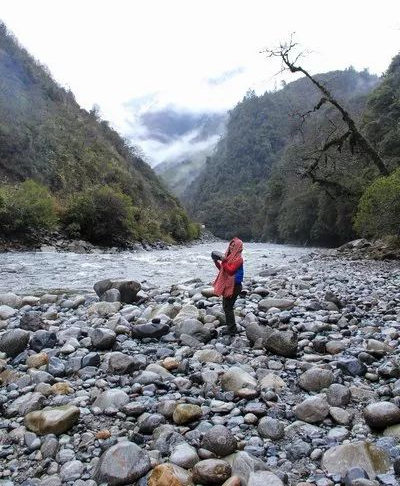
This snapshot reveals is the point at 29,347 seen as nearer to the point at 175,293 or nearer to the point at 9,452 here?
the point at 9,452

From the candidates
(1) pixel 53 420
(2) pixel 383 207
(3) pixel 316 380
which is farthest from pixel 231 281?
(2) pixel 383 207

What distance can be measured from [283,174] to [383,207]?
49629mm

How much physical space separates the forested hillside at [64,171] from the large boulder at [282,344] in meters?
21.1

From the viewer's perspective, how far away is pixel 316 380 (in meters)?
4.23

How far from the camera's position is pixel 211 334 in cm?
591

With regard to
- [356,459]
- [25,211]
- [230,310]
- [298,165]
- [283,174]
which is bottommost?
[356,459]

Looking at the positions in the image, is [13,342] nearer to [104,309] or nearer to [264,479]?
[104,309]

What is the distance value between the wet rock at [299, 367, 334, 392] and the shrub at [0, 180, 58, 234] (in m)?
22.0

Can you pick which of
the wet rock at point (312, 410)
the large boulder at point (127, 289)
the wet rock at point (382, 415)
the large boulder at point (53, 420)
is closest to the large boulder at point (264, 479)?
the wet rock at point (312, 410)

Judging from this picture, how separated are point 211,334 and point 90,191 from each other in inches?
1081

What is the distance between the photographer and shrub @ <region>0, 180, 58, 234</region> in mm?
23438

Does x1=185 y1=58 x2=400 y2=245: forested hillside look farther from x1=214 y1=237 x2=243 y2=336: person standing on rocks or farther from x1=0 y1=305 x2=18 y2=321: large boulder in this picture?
x1=0 y1=305 x2=18 y2=321: large boulder

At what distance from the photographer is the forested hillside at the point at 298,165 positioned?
26.8m

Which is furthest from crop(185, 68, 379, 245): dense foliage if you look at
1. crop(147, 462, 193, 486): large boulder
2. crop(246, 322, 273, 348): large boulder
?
crop(147, 462, 193, 486): large boulder
